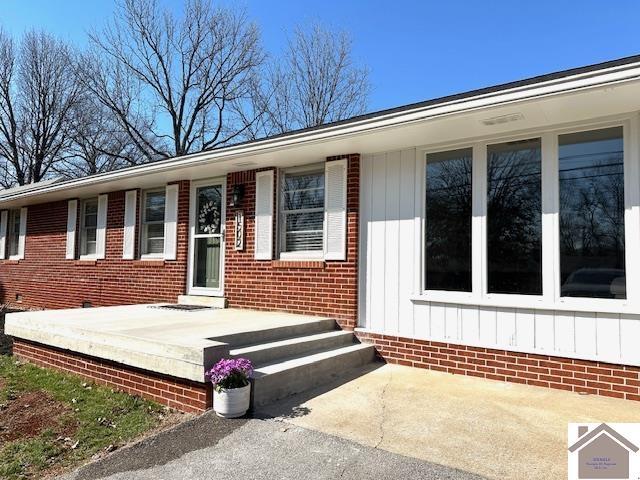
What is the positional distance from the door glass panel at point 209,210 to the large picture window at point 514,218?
Answer: 4654 millimetres

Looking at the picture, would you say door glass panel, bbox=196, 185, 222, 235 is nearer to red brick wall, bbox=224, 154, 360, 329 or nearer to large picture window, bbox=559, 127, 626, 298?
red brick wall, bbox=224, 154, 360, 329

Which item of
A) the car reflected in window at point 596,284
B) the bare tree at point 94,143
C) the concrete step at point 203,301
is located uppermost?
the bare tree at point 94,143

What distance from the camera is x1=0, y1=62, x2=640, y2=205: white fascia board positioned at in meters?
3.74

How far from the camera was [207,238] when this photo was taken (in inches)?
319

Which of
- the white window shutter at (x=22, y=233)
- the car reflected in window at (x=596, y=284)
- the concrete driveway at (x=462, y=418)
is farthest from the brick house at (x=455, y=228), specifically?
the white window shutter at (x=22, y=233)

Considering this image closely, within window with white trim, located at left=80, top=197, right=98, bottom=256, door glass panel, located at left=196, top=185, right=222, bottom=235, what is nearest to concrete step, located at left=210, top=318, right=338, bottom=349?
door glass panel, located at left=196, top=185, right=222, bottom=235

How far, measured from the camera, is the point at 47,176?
25.2m

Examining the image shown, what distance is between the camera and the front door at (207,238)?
7891 millimetres

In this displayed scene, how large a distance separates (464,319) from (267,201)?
346 cm

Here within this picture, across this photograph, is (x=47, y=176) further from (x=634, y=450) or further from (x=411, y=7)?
(x=634, y=450)

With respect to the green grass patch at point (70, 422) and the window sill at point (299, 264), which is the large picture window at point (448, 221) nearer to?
the window sill at point (299, 264)

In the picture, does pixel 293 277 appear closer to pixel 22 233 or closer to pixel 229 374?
pixel 229 374

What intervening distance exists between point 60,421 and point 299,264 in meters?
3.54

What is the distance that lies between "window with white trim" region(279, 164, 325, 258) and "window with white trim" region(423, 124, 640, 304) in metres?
1.69
